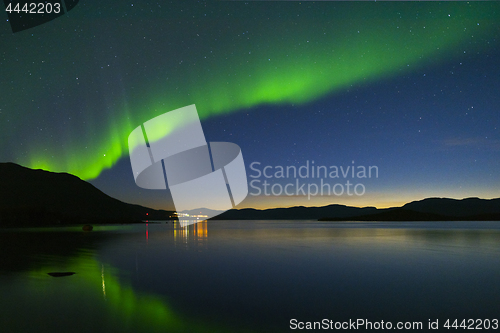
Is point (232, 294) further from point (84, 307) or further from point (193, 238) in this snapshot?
point (193, 238)

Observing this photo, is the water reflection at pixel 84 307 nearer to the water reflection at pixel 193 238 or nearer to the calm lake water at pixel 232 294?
the calm lake water at pixel 232 294

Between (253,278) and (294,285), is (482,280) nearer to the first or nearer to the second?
(294,285)

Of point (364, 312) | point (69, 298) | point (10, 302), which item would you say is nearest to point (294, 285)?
point (364, 312)

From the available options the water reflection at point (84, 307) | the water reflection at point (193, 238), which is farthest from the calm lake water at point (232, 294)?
the water reflection at point (193, 238)

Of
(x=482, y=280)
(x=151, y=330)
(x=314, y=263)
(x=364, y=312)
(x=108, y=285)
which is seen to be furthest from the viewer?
(x=314, y=263)

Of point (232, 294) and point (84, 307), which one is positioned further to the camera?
point (232, 294)

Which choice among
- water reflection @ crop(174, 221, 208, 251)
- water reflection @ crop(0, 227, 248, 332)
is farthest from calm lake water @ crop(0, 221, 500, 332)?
water reflection @ crop(174, 221, 208, 251)

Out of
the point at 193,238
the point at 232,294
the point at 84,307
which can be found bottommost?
the point at 193,238

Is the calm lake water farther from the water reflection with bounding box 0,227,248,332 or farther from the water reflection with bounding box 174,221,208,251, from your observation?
the water reflection with bounding box 174,221,208,251

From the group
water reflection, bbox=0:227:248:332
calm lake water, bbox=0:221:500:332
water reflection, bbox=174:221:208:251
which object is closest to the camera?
water reflection, bbox=0:227:248:332

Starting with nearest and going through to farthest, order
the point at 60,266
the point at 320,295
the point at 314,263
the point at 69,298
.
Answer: the point at 69,298 < the point at 320,295 < the point at 60,266 < the point at 314,263

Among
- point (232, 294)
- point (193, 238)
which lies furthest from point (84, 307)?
point (193, 238)

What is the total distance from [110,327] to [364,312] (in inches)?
285

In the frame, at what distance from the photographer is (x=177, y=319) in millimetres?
9430
